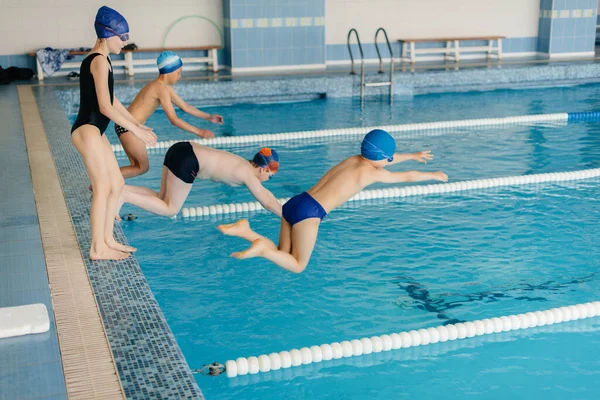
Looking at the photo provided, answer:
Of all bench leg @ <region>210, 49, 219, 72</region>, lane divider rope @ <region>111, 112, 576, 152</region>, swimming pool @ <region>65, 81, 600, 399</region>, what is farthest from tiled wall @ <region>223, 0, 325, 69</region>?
swimming pool @ <region>65, 81, 600, 399</region>

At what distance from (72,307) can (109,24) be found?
4.96 feet

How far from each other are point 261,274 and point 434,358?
1.44 meters

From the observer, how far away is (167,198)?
4.93m

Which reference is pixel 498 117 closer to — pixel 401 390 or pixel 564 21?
pixel 564 21

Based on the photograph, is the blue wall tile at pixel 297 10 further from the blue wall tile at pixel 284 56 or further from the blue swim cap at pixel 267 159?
the blue swim cap at pixel 267 159

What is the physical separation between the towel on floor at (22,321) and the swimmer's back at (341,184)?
1.60 metres

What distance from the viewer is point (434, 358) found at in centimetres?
377

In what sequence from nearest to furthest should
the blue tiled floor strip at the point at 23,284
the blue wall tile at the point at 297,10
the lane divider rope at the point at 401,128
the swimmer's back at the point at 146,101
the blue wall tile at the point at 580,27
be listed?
the blue tiled floor strip at the point at 23,284 → the swimmer's back at the point at 146,101 → the lane divider rope at the point at 401,128 → the blue wall tile at the point at 297,10 → the blue wall tile at the point at 580,27

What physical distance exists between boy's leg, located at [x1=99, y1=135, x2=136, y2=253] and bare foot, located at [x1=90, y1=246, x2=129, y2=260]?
6 cm

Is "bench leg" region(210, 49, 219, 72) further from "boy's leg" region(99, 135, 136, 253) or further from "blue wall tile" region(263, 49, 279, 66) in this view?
"boy's leg" region(99, 135, 136, 253)

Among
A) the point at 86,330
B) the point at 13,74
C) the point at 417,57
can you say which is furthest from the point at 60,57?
the point at 86,330

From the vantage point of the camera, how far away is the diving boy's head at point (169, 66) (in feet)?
17.9

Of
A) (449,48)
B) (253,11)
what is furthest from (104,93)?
(449,48)

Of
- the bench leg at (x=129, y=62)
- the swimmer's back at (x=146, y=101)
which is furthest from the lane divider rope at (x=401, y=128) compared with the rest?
the bench leg at (x=129, y=62)
